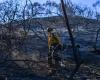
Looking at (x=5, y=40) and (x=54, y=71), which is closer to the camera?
(x=54, y=71)

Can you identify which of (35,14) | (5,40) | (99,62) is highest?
(35,14)

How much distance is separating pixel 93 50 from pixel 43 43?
2491mm

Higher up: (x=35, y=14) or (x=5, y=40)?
(x=35, y=14)

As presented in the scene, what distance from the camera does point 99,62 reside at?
55.1 ft

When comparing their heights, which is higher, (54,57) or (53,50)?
(53,50)

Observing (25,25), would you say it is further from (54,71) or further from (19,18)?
(54,71)

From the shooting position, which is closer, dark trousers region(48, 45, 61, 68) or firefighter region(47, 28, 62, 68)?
dark trousers region(48, 45, 61, 68)

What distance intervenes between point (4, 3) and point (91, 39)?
7588mm

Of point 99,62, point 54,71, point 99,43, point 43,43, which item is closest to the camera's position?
point 54,71

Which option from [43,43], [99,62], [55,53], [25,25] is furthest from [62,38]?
[55,53]

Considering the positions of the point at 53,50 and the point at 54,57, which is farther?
the point at 54,57

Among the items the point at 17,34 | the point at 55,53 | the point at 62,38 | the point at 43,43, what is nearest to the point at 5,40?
the point at 17,34

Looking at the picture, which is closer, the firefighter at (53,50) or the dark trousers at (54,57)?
the dark trousers at (54,57)

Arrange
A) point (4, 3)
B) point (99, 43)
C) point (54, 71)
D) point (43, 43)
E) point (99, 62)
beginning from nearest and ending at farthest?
point (54, 71) → point (4, 3) → point (99, 62) → point (43, 43) → point (99, 43)
